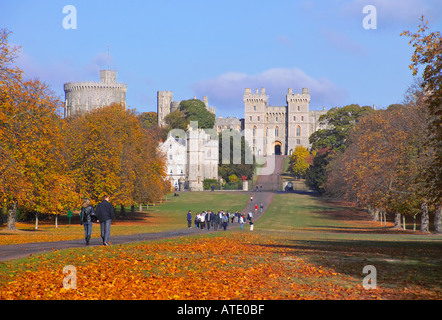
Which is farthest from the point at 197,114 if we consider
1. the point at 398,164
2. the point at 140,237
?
the point at 140,237

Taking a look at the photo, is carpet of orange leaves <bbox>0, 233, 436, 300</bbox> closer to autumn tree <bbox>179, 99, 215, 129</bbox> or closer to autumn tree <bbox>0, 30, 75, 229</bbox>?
autumn tree <bbox>0, 30, 75, 229</bbox>

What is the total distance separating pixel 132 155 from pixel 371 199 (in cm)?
2466

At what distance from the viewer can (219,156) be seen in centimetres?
13112

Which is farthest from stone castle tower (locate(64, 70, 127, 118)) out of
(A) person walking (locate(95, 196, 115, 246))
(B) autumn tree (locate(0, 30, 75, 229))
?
(A) person walking (locate(95, 196, 115, 246))

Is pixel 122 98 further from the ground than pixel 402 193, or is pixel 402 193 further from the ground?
pixel 122 98

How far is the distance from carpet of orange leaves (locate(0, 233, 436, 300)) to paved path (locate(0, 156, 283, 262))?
2.28 meters

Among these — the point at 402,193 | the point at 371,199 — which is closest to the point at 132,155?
the point at 371,199

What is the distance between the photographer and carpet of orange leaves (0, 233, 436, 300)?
1145 centimetres

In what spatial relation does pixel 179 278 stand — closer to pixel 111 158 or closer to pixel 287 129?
pixel 111 158

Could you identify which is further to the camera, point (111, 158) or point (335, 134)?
point (335, 134)

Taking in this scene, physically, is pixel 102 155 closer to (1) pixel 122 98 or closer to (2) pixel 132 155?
(2) pixel 132 155

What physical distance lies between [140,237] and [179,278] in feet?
50.8

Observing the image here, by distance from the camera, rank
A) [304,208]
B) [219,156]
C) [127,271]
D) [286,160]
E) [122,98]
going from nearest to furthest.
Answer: [127,271], [304,208], [219,156], [122,98], [286,160]

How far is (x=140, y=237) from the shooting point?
28406 millimetres
